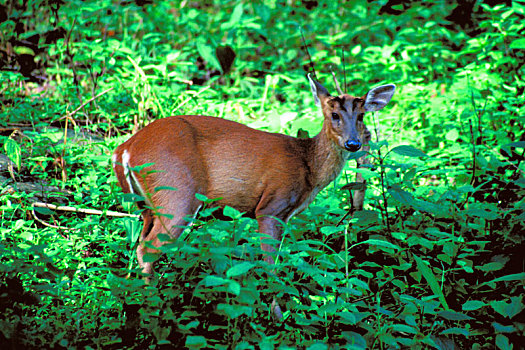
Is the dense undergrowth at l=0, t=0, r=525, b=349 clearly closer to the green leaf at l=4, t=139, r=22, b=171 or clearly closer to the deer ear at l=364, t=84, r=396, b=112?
the green leaf at l=4, t=139, r=22, b=171

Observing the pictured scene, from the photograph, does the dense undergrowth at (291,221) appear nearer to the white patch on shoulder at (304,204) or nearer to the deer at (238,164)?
the white patch on shoulder at (304,204)

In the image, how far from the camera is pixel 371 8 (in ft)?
31.2

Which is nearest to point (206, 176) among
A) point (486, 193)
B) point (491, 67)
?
point (486, 193)

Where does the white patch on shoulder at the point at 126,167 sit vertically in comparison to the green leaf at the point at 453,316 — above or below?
above

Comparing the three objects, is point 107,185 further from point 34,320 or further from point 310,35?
point 310,35

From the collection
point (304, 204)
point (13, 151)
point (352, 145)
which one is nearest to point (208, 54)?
point (13, 151)

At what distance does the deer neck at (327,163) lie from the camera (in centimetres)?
403

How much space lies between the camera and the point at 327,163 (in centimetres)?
404

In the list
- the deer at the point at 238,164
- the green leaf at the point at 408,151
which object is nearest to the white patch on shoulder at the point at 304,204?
the deer at the point at 238,164

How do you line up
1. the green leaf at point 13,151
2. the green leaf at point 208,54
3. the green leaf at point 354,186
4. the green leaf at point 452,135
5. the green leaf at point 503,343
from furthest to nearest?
1. the green leaf at point 208,54
2. the green leaf at point 452,135
3. the green leaf at point 13,151
4. the green leaf at point 354,186
5. the green leaf at point 503,343

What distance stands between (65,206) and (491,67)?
5.23 m

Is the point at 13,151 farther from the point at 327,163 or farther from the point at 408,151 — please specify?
the point at 408,151

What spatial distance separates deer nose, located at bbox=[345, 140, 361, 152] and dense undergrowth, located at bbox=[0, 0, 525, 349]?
0.12 m

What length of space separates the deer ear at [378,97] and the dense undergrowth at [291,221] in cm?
42
